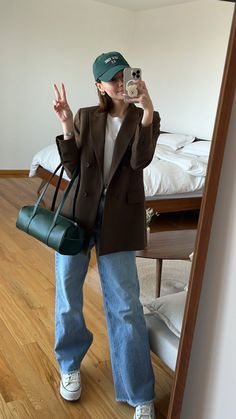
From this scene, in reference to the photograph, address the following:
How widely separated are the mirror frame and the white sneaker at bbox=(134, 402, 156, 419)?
287mm

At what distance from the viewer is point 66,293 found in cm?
123

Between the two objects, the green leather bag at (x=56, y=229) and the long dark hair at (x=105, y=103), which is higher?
the long dark hair at (x=105, y=103)

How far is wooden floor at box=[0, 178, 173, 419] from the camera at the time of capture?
1.28m

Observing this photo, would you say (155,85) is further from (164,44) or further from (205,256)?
(205,256)

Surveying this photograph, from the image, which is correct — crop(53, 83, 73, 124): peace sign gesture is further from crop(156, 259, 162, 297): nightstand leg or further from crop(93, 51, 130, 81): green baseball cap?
crop(156, 259, 162, 297): nightstand leg

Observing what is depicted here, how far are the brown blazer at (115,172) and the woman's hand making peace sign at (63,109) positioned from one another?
29 millimetres

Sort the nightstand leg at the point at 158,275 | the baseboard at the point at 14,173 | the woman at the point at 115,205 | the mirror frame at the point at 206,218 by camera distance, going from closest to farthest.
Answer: the mirror frame at the point at 206,218
the woman at the point at 115,205
the nightstand leg at the point at 158,275
the baseboard at the point at 14,173

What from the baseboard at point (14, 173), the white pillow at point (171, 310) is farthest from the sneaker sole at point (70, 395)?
the baseboard at point (14, 173)

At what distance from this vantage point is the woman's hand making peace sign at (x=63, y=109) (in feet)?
3.50

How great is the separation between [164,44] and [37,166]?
169 cm

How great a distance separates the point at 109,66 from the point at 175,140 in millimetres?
967

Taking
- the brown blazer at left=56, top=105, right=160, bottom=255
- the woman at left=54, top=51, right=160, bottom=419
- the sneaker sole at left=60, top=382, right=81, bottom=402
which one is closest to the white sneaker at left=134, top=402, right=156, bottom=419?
the woman at left=54, top=51, right=160, bottom=419

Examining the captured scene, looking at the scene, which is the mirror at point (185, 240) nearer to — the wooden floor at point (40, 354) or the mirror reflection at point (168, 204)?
the mirror reflection at point (168, 204)

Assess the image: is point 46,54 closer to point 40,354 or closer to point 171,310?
point 40,354
